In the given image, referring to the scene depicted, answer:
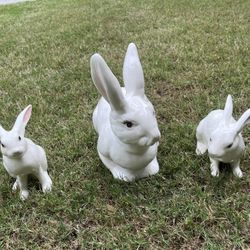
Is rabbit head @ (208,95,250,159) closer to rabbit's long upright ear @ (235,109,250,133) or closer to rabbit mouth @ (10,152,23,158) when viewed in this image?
rabbit's long upright ear @ (235,109,250,133)

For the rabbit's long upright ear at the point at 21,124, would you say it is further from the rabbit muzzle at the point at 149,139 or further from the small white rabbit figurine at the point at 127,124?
the rabbit muzzle at the point at 149,139

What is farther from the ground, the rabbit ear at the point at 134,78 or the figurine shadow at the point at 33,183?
the rabbit ear at the point at 134,78

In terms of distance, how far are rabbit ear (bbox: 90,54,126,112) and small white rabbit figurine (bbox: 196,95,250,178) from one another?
54cm

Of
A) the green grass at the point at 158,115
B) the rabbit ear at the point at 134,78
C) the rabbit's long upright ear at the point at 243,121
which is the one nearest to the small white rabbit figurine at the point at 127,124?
the rabbit ear at the point at 134,78

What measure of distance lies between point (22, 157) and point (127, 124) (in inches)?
23.4

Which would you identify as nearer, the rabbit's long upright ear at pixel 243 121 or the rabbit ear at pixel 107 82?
the rabbit ear at pixel 107 82

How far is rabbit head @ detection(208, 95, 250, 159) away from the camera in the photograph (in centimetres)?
225

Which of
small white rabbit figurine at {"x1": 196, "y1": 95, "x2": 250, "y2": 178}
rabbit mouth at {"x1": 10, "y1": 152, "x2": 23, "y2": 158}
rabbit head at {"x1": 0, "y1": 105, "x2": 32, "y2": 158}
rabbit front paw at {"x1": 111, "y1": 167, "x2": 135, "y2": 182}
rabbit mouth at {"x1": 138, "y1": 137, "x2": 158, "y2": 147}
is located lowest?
rabbit front paw at {"x1": 111, "y1": 167, "x2": 135, "y2": 182}

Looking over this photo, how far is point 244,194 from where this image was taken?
2.34 metres

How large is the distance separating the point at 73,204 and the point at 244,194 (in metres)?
0.91

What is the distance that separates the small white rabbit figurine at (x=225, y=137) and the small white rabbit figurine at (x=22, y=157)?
0.92 m

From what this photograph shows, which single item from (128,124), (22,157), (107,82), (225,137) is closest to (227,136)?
(225,137)

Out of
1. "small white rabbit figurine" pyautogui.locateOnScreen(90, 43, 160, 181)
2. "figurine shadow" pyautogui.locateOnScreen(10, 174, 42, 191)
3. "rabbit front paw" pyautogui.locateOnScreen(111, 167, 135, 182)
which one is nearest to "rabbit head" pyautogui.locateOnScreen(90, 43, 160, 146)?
"small white rabbit figurine" pyautogui.locateOnScreen(90, 43, 160, 181)

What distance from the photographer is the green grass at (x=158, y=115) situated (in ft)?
7.27
